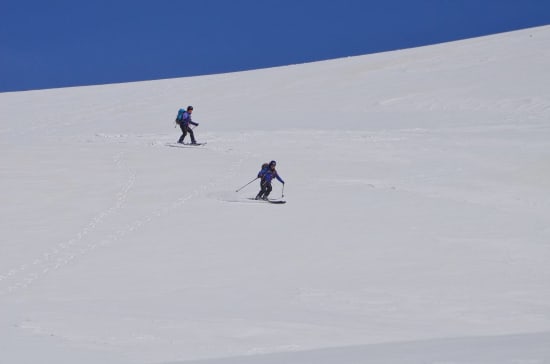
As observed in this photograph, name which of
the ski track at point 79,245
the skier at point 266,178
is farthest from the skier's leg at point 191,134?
the skier at point 266,178

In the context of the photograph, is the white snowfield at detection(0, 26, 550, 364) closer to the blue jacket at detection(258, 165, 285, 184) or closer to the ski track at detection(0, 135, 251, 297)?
the ski track at detection(0, 135, 251, 297)

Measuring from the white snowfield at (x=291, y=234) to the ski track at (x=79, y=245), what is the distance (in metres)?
0.06

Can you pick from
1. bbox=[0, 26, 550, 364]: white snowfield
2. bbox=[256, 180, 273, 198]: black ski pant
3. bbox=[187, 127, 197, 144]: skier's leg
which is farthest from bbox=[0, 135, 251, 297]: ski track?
bbox=[187, 127, 197, 144]: skier's leg

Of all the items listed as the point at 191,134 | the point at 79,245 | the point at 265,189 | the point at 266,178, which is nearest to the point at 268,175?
the point at 266,178

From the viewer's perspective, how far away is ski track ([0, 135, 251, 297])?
10.8m

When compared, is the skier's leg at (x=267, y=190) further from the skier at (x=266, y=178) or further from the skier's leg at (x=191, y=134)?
the skier's leg at (x=191, y=134)

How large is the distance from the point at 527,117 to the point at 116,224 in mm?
15592

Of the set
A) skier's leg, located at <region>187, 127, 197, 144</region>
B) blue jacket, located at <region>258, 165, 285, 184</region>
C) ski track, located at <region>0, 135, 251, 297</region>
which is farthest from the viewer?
skier's leg, located at <region>187, 127, 197, 144</region>

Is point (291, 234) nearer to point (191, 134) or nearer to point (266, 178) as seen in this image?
point (266, 178)

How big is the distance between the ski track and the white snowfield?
0.18 ft

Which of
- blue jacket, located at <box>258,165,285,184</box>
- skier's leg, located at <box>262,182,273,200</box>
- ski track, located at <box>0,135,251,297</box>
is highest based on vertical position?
blue jacket, located at <box>258,165,285,184</box>

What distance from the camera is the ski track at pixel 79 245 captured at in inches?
426

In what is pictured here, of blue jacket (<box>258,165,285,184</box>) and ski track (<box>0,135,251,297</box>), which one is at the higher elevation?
blue jacket (<box>258,165,285,184</box>)

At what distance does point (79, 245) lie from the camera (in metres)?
13.0
